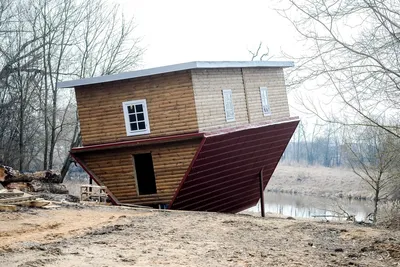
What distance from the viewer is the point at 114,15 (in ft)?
108

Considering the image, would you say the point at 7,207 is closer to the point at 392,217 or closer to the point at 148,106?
the point at 148,106

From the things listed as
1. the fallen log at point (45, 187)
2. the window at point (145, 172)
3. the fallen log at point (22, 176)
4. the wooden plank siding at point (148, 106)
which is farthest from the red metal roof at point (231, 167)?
the fallen log at point (22, 176)

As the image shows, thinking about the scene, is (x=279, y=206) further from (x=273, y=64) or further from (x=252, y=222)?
(x=252, y=222)

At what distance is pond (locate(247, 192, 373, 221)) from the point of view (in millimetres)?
32291

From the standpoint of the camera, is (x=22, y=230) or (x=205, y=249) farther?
(x=22, y=230)

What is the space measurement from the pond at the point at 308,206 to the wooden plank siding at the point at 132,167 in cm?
1770

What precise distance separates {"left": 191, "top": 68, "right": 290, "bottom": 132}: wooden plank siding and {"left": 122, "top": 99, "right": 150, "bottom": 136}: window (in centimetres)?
189

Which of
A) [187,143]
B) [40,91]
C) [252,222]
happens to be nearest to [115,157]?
[187,143]

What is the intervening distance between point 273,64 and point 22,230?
39.9ft

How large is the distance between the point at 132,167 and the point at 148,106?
230 centimetres

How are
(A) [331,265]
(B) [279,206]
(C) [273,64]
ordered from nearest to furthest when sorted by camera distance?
(A) [331,265] → (C) [273,64] → (B) [279,206]

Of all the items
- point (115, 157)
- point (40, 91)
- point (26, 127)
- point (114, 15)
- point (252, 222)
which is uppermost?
point (114, 15)

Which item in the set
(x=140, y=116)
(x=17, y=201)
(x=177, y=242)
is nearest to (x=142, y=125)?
(x=140, y=116)

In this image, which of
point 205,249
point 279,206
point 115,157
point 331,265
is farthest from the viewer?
point 279,206
